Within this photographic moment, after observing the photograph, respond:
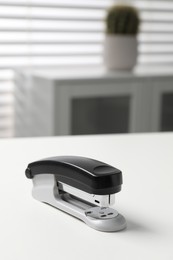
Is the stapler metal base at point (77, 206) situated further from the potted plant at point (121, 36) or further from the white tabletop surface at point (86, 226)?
the potted plant at point (121, 36)

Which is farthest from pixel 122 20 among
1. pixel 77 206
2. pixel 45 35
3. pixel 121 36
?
pixel 77 206

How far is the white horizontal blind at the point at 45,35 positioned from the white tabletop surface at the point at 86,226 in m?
1.55

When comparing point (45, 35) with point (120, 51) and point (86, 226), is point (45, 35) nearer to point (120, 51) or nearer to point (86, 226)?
point (120, 51)

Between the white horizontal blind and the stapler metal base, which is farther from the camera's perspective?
the white horizontal blind

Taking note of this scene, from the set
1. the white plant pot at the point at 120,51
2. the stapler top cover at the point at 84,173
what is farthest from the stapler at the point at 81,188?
the white plant pot at the point at 120,51

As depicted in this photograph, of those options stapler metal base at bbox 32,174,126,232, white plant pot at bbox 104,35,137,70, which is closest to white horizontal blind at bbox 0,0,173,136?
white plant pot at bbox 104,35,137,70

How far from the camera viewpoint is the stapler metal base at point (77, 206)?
49 centimetres

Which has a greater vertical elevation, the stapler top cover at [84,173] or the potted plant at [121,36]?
the potted plant at [121,36]

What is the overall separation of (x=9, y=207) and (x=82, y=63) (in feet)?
6.65

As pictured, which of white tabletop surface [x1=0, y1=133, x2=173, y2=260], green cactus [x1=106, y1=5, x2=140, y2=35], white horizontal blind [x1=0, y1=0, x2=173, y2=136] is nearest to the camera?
white tabletop surface [x1=0, y1=133, x2=173, y2=260]

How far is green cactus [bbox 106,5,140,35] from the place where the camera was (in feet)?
6.66

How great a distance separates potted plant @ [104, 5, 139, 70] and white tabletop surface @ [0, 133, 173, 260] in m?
1.28

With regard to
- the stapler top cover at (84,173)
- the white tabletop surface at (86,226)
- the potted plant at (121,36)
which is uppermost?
the potted plant at (121,36)

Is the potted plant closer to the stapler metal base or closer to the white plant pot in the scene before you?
the white plant pot
